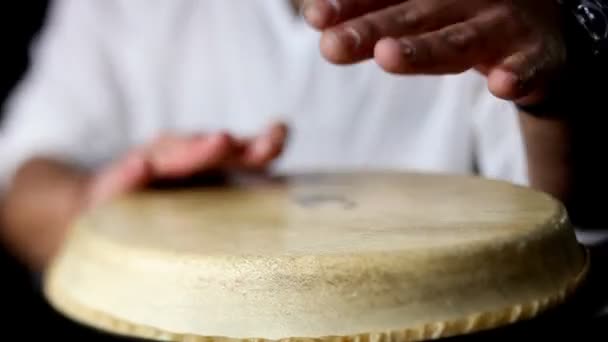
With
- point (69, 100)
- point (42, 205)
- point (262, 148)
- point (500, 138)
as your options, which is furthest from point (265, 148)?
point (69, 100)

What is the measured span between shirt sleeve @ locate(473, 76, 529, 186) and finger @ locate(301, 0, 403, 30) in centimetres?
8

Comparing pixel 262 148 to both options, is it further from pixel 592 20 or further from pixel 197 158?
pixel 592 20

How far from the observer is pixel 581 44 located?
388 millimetres

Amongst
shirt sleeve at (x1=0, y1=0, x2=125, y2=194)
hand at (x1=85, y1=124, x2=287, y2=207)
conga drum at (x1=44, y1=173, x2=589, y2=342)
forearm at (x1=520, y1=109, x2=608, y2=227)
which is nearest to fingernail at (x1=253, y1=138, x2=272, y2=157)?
hand at (x1=85, y1=124, x2=287, y2=207)

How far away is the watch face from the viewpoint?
386mm

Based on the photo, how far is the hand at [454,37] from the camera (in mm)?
362

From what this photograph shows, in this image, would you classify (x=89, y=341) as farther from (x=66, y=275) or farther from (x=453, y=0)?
(x=453, y=0)

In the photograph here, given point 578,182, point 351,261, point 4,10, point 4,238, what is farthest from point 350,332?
point 4,10

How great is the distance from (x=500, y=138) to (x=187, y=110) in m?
0.64

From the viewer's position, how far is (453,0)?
A: 0.38 meters

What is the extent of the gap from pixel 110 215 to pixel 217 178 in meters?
0.13

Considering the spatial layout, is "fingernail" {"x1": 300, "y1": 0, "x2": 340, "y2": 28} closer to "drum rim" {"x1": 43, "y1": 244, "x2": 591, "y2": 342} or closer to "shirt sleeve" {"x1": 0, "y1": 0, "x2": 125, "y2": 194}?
"drum rim" {"x1": 43, "y1": 244, "x2": 591, "y2": 342}

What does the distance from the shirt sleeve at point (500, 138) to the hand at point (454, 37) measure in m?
0.04

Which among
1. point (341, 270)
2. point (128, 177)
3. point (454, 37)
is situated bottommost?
point (128, 177)
